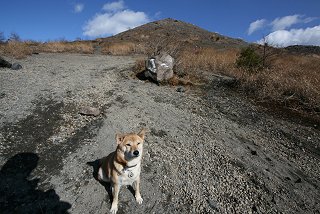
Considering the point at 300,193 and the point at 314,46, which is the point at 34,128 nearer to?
the point at 300,193

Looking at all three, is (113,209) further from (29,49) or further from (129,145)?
(29,49)

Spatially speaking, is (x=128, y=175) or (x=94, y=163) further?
(x=94, y=163)

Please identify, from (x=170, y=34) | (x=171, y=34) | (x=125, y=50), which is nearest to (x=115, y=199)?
(x=125, y=50)

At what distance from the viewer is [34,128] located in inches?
284

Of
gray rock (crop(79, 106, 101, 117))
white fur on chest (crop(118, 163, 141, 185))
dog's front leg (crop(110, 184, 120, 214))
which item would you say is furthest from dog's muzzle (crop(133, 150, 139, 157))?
gray rock (crop(79, 106, 101, 117))

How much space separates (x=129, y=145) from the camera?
4352 millimetres

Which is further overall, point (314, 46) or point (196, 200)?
point (314, 46)

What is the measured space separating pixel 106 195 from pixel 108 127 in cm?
276

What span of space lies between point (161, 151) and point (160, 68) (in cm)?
→ 577

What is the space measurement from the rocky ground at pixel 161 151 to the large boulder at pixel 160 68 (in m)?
1.01

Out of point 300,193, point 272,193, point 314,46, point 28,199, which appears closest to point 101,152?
point 28,199

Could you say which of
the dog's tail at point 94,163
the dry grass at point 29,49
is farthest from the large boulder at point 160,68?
the dry grass at point 29,49

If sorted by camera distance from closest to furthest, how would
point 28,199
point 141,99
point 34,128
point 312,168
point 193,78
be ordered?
point 28,199
point 312,168
point 34,128
point 141,99
point 193,78

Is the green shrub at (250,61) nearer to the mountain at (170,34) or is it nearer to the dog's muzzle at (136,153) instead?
the dog's muzzle at (136,153)
